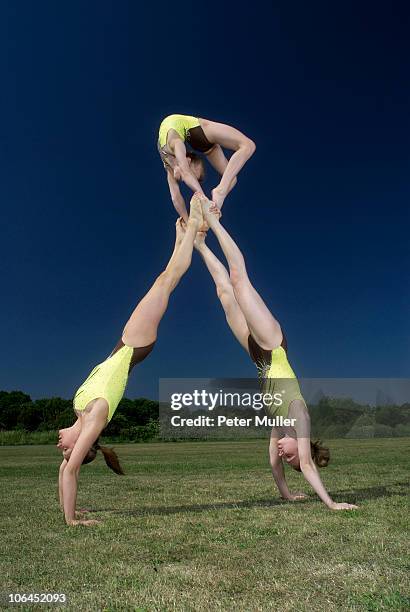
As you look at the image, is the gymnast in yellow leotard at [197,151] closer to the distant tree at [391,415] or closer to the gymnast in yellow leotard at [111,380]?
the gymnast in yellow leotard at [111,380]

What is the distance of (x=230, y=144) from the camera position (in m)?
9.84

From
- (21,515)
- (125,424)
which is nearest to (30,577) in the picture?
(21,515)

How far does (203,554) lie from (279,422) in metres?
3.09

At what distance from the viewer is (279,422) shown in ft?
27.7

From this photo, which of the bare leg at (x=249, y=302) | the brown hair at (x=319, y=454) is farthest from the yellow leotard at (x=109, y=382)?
the brown hair at (x=319, y=454)

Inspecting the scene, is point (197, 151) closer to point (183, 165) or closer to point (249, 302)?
point (183, 165)

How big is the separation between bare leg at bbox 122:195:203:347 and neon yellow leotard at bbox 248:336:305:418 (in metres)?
1.50

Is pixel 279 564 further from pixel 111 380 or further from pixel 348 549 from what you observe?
pixel 111 380

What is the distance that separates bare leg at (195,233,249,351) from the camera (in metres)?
9.36

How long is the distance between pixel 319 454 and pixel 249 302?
232 centimetres

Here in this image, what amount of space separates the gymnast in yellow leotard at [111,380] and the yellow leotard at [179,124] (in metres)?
1.22

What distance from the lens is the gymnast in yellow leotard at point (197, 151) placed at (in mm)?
9391

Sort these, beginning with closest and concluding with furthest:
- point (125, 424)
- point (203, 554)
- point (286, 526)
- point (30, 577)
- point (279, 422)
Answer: point (30, 577), point (203, 554), point (286, 526), point (279, 422), point (125, 424)

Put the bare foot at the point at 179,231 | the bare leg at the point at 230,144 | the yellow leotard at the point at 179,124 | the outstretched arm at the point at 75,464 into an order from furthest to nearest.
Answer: the bare leg at the point at 230,144
the yellow leotard at the point at 179,124
the bare foot at the point at 179,231
the outstretched arm at the point at 75,464
